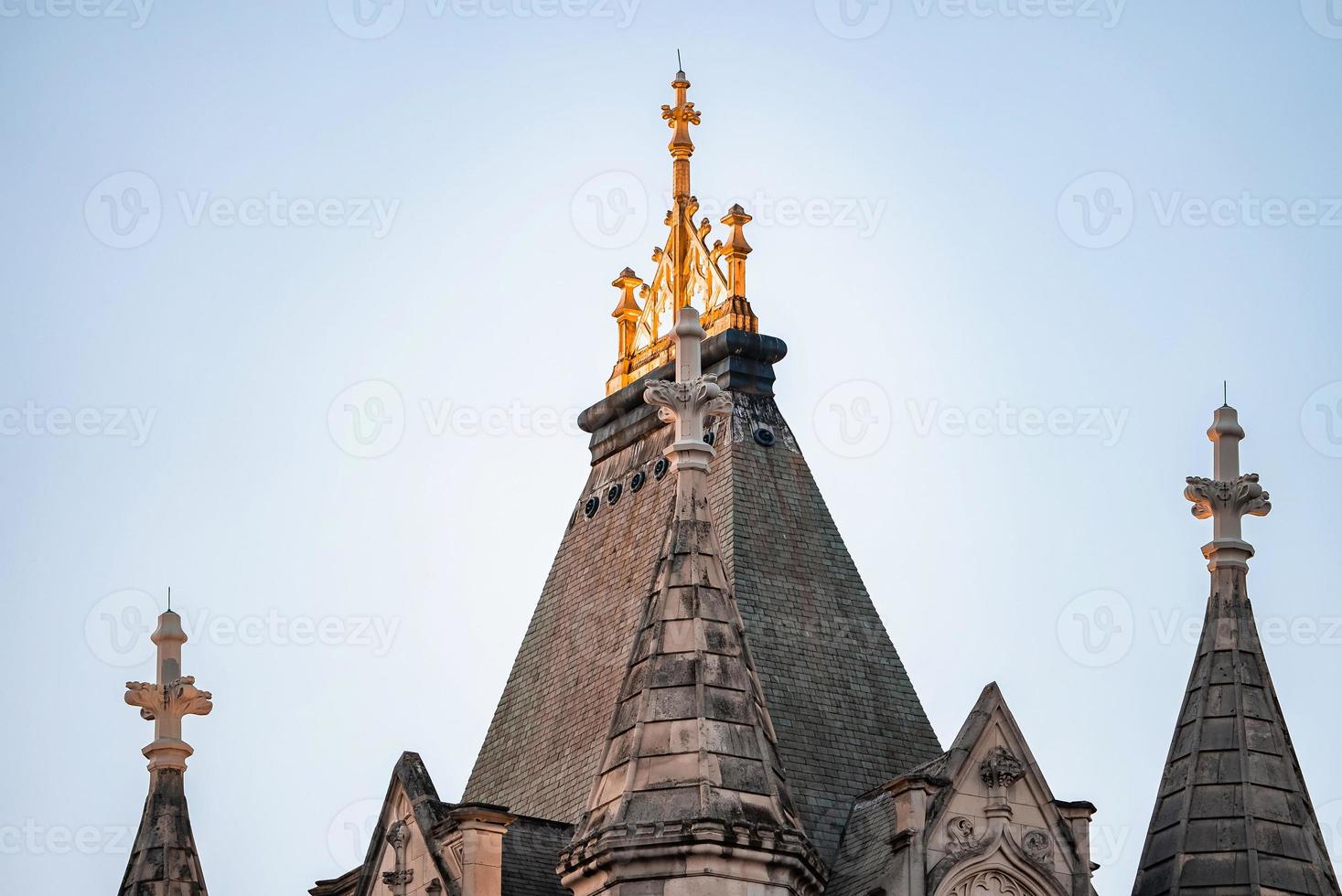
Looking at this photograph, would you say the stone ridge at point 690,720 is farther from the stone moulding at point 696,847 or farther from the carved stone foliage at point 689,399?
the carved stone foliage at point 689,399

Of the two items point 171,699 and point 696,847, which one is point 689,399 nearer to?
point 696,847

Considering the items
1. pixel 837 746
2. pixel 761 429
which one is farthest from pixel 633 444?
pixel 837 746

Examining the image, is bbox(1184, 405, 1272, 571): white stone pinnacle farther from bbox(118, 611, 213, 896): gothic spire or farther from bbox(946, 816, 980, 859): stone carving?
bbox(118, 611, 213, 896): gothic spire

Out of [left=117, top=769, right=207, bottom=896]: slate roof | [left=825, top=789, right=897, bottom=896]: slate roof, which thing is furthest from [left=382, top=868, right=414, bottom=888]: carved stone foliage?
[left=825, top=789, right=897, bottom=896]: slate roof

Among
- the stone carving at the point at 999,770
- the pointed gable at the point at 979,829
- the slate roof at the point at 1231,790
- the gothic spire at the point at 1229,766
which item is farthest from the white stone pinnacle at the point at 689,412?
the slate roof at the point at 1231,790

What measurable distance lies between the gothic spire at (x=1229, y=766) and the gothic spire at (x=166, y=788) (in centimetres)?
1237

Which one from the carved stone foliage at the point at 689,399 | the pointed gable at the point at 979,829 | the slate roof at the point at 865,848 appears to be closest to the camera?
the carved stone foliage at the point at 689,399

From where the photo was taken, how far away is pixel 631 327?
199 ft

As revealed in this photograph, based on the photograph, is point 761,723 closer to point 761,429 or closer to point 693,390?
point 693,390

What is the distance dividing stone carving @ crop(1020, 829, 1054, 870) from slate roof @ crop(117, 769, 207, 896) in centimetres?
1064

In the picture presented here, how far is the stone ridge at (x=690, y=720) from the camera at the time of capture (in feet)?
138

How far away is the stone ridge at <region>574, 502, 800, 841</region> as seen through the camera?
4216 centimetres

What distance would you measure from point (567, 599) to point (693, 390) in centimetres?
1445

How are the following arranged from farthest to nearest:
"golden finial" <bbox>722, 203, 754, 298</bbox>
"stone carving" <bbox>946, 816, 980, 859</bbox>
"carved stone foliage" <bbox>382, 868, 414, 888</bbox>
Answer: "golden finial" <bbox>722, 203, 754, 298</bbox>, "carved stone foliage" <bbox>382, 868, 414, 888</bbox>, "stone carving" <bbox>946, 816, 980, 859</bbox>
